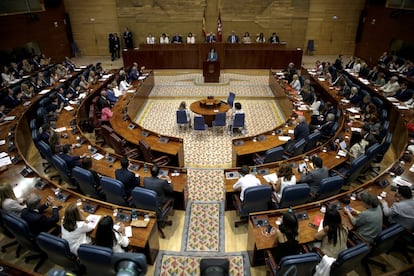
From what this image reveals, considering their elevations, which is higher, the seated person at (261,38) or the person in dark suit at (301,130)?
the seated person at (261,38)

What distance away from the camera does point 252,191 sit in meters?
5.72

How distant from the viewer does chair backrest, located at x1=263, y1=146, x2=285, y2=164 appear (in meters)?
7.51

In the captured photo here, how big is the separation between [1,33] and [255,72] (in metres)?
14.5

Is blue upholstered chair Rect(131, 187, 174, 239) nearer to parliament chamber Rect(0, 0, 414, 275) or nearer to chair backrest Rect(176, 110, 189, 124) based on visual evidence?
parliament chamber Rect(0, 0, 414, 275)

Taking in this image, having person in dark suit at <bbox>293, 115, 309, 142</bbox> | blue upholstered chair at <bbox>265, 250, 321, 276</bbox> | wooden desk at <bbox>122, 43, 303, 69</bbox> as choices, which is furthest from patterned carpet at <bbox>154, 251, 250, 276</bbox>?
wooden desk at <bbox>122, 43, 303, 69</bbox>

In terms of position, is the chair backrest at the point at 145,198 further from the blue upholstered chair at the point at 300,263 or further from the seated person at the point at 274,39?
the seated person at the point at 274,39

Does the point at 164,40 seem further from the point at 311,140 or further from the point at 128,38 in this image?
the point at 311,140

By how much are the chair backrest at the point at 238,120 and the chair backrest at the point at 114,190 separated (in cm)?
551

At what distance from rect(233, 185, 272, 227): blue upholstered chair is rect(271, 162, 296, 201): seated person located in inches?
9.6

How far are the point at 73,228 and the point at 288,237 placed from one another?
339cm

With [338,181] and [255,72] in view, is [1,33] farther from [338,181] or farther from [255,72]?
[338,181]

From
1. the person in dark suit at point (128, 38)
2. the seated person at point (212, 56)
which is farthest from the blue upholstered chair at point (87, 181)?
the person in dark suit at point (128, 38)

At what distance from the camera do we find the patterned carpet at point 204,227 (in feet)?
19.9

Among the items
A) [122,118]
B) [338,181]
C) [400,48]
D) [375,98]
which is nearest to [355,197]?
[338,181]
